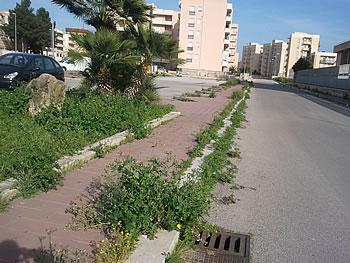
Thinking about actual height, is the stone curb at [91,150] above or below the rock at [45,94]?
below

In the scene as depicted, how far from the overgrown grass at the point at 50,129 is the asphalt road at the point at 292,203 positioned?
7.38ft

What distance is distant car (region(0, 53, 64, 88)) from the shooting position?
11.4 metres

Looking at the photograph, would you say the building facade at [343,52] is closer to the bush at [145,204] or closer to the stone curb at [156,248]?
the bush at [145,204]

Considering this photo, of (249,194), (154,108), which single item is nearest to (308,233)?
(249,194)

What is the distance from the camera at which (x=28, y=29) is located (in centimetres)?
7075

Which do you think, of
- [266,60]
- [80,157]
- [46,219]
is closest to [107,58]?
[80,157]

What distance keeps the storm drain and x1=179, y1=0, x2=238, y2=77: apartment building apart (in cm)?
7467

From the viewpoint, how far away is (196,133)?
940 cm

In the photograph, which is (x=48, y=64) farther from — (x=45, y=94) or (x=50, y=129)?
(x=50, y=129)

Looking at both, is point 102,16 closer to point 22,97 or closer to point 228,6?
point 22,97

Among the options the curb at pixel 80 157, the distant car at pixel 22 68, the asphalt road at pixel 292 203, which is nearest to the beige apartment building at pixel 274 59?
the distant car at pixel 22 68

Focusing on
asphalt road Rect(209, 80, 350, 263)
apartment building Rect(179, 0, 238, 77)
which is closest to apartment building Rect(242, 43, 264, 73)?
apartment building Rect(179, 0, 238, 77)

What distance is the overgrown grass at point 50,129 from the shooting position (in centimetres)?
446

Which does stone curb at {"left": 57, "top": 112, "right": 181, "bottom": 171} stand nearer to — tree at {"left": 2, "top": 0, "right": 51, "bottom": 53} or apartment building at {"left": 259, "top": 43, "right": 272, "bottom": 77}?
tree at {"left": 2, "top": 0, "right": 51, "bottom": 53}
